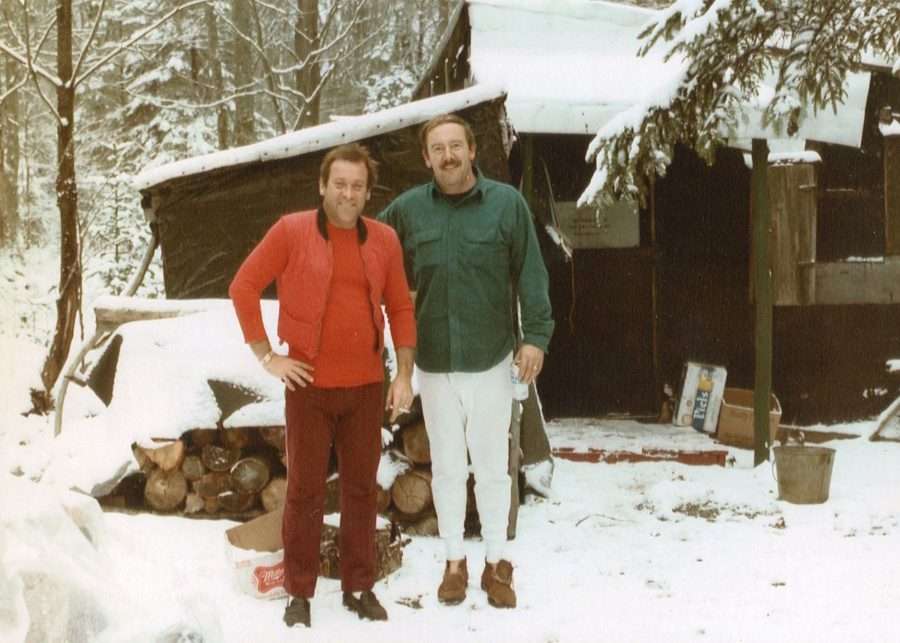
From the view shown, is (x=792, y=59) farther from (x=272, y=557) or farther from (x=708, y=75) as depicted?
(x=272, y=557)

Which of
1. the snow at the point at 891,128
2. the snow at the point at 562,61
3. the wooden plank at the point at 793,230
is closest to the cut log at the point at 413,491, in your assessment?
the snow at the point at 562,61

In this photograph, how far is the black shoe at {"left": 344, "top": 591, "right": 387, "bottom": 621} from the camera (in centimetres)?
413

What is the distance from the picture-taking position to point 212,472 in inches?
221

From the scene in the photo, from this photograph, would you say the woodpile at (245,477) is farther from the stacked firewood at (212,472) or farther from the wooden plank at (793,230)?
the wooden plank at (793,230)

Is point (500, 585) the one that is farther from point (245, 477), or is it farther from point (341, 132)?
point (341, 132)

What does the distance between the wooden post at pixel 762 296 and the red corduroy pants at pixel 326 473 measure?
4089mm

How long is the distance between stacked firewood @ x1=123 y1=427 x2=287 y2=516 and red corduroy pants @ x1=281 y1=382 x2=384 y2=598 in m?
1.56

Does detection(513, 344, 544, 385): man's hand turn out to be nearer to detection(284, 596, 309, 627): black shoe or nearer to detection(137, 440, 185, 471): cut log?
detection(284, 596, 309, 627): black shoe

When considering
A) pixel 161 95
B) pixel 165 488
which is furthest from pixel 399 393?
pixel 161 95

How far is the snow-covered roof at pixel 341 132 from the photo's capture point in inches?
237

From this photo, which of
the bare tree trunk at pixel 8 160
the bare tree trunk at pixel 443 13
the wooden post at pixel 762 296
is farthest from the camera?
the bare tree trunk at pixel 443 13

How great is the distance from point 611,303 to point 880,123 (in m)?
3.23

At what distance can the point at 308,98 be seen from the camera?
18.2m

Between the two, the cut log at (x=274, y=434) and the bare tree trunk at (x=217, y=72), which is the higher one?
the bare tree trunk at (x=217, y=72)
